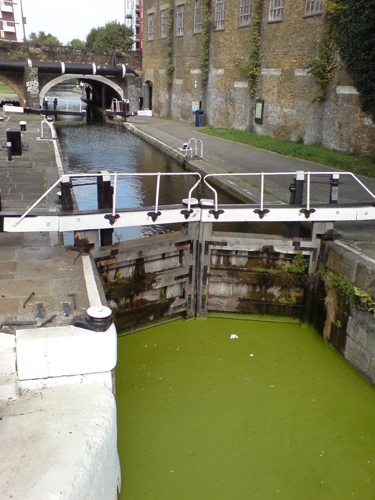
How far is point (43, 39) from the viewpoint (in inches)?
3718

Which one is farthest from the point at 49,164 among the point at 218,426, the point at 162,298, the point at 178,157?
the point at 218,426

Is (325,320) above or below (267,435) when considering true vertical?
above

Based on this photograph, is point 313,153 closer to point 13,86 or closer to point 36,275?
point 36,275

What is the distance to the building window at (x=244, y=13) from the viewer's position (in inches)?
799

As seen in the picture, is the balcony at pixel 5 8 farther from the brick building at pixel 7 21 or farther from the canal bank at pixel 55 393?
the canal bank at pixel 55 393

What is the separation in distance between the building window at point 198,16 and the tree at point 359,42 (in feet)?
36.0

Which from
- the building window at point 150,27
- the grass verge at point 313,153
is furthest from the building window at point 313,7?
the building window at point 150,27

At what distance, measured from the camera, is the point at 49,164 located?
483 inches

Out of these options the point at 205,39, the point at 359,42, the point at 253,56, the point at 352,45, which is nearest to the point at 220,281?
the point at 359,42

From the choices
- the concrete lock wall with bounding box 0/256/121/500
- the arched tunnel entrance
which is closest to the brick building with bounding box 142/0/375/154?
the arched tunnel entrance

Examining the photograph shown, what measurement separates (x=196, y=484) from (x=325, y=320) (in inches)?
137

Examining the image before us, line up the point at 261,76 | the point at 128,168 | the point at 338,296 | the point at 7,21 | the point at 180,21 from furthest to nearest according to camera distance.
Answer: the point at 7,21 < the point at 180,21 < the point at 261,76 < the point at 128,168 < the point at 338,296

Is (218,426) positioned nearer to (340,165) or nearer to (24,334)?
(24,334)

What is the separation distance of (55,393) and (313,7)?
55.8 ft
